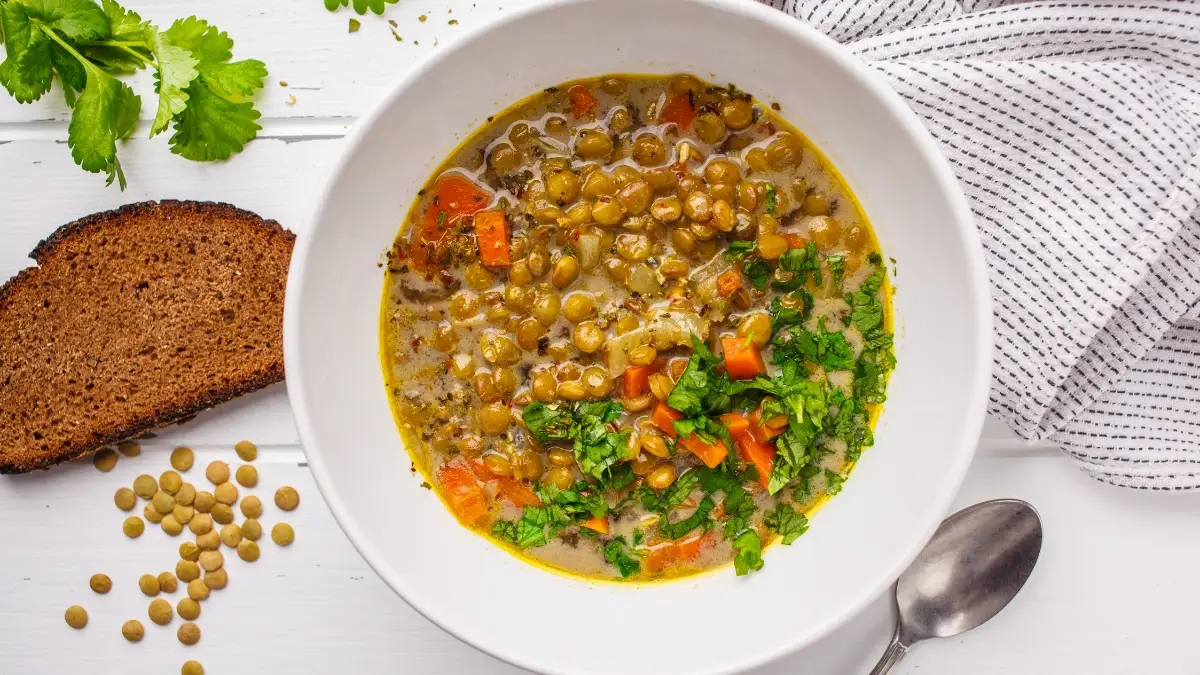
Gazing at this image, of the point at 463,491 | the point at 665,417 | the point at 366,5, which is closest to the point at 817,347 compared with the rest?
the point at 665,417

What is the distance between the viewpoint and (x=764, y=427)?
8.77 ft

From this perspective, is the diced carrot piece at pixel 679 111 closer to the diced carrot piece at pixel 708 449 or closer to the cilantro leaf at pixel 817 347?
the cilantro leaf at pixel 817 347

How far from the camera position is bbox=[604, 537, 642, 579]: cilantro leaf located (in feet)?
9.12

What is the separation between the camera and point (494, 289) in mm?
2740

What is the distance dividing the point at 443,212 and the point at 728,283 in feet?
2.91

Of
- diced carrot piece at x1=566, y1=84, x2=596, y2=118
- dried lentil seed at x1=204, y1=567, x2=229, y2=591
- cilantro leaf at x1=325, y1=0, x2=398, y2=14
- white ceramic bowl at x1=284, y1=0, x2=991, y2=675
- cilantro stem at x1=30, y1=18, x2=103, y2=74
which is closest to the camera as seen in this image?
white ceramic bowl at x1=284, y1=0, x2=991, y2=675

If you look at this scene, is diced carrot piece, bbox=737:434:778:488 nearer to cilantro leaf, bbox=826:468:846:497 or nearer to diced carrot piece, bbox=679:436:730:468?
diced carrot piece, bbox=679:436:730:468

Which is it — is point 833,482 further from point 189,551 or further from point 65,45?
point 65,45

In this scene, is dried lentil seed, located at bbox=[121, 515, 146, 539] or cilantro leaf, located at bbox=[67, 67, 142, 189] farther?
dried lentil seed, located at bbox=[121, 515, 146, 539]

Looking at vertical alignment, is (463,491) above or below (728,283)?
below

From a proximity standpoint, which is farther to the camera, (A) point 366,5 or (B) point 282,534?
(B) point 282,534

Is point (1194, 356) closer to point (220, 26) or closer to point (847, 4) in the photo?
point (847, 4)

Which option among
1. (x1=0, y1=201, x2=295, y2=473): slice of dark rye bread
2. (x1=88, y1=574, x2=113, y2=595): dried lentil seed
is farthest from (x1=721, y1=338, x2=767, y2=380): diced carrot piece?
(x1=88, y1=574, x2=113, y2=595): dried lentil seed

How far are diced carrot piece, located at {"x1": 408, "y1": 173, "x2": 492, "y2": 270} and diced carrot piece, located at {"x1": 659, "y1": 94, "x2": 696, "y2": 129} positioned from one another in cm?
59
